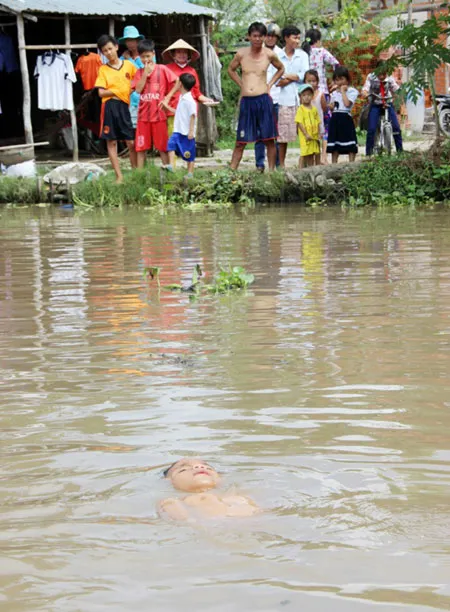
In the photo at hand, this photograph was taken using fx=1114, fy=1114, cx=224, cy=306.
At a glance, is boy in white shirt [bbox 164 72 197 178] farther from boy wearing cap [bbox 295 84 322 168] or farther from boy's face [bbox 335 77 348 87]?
boy's face [bbox 335 77 348 87]

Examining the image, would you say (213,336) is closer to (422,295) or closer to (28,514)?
(422,295)

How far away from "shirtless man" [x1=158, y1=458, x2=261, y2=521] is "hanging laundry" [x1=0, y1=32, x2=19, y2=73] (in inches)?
565

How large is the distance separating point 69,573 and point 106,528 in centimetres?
30

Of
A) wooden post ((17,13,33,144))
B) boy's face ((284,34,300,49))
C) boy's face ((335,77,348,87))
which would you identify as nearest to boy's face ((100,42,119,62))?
boy's face ((284,34,300,49))

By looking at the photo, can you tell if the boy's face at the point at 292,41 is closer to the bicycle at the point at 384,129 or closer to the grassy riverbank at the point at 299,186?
the bicycle at the point at 384,129

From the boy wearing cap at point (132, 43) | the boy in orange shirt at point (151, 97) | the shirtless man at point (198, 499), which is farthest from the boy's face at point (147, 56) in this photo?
the shirtless man at point (198, 499)

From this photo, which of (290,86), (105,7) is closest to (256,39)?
(290,86)

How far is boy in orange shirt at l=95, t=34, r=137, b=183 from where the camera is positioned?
→ 44.2 feet

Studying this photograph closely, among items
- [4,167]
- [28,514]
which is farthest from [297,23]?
[28,514]

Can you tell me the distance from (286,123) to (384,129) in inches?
61.8

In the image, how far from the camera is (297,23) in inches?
974

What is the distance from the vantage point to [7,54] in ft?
55.8

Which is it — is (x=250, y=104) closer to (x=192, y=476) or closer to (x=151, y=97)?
(x=151, y=97)

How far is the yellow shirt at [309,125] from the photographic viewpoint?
13.4m
